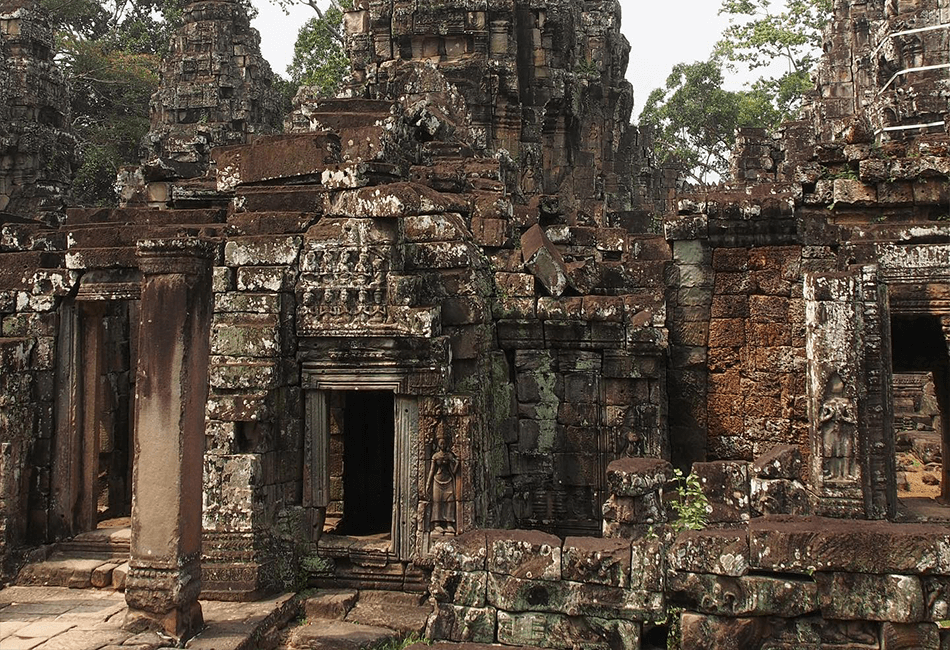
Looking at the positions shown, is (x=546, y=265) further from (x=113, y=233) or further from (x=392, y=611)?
(x=113, y=233)

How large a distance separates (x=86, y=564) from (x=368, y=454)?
11.0 feet

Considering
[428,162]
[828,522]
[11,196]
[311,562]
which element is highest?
[11,196]

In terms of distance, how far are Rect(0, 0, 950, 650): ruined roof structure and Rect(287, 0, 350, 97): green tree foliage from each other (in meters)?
15.6

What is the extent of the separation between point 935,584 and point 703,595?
3.95 ft

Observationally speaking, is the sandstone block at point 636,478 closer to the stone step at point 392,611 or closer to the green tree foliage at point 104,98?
the stone step at point 392,611

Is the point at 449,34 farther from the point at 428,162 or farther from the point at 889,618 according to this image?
the point at 889,618

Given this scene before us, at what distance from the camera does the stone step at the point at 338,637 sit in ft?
20.7

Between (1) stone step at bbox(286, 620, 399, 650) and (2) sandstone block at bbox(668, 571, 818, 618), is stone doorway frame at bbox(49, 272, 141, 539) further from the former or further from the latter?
(2) sandstone block at bbox(668, 571, 818, 618)

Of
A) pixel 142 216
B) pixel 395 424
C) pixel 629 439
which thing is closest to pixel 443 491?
pixel 395 424

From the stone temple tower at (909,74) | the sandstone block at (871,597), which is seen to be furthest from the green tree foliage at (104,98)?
the sandstone block at (871,597)

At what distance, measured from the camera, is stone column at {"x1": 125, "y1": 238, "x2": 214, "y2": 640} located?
6.00m

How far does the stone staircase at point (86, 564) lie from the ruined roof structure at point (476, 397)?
0.12ft

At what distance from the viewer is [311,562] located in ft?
24.0

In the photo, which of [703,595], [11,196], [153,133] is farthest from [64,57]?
[703,595]
